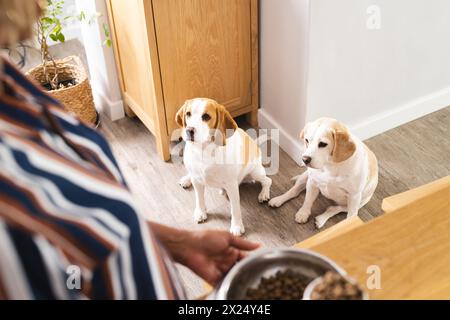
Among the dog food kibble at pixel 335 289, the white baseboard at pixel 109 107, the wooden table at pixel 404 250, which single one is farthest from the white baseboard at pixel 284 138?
the dog food kibble at pixel 335 289

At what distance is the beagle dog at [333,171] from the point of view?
1894mm

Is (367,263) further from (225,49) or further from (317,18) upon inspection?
(225,49)

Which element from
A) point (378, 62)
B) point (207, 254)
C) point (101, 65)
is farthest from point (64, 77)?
point (207, 254)

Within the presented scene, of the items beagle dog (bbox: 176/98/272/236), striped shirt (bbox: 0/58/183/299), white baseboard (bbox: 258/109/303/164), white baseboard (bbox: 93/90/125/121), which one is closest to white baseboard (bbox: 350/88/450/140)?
white baseboard (bbox: 258/109/303/164)

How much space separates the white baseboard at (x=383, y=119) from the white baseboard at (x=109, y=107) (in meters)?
0.81

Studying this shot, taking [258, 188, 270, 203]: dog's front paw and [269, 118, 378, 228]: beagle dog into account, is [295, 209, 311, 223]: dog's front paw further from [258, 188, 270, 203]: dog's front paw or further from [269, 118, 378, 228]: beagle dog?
[258, 188, 270, 203]: dog's front paw

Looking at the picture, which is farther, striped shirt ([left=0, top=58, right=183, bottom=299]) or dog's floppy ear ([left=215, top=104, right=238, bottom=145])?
dog's floppy ear ([left=215, top=104, right=238, bottom=145])

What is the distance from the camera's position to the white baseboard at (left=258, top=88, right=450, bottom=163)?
2607mm

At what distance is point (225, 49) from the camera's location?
251 cm

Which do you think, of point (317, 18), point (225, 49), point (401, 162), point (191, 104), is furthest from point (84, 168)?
point (401, 162)

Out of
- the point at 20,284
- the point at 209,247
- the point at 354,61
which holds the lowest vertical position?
the point at 354,61

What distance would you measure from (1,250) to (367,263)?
64 centimetres

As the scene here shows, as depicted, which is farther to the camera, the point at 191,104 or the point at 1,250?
the point at 191,104

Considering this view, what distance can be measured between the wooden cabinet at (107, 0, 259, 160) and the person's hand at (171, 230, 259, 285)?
1523mm
